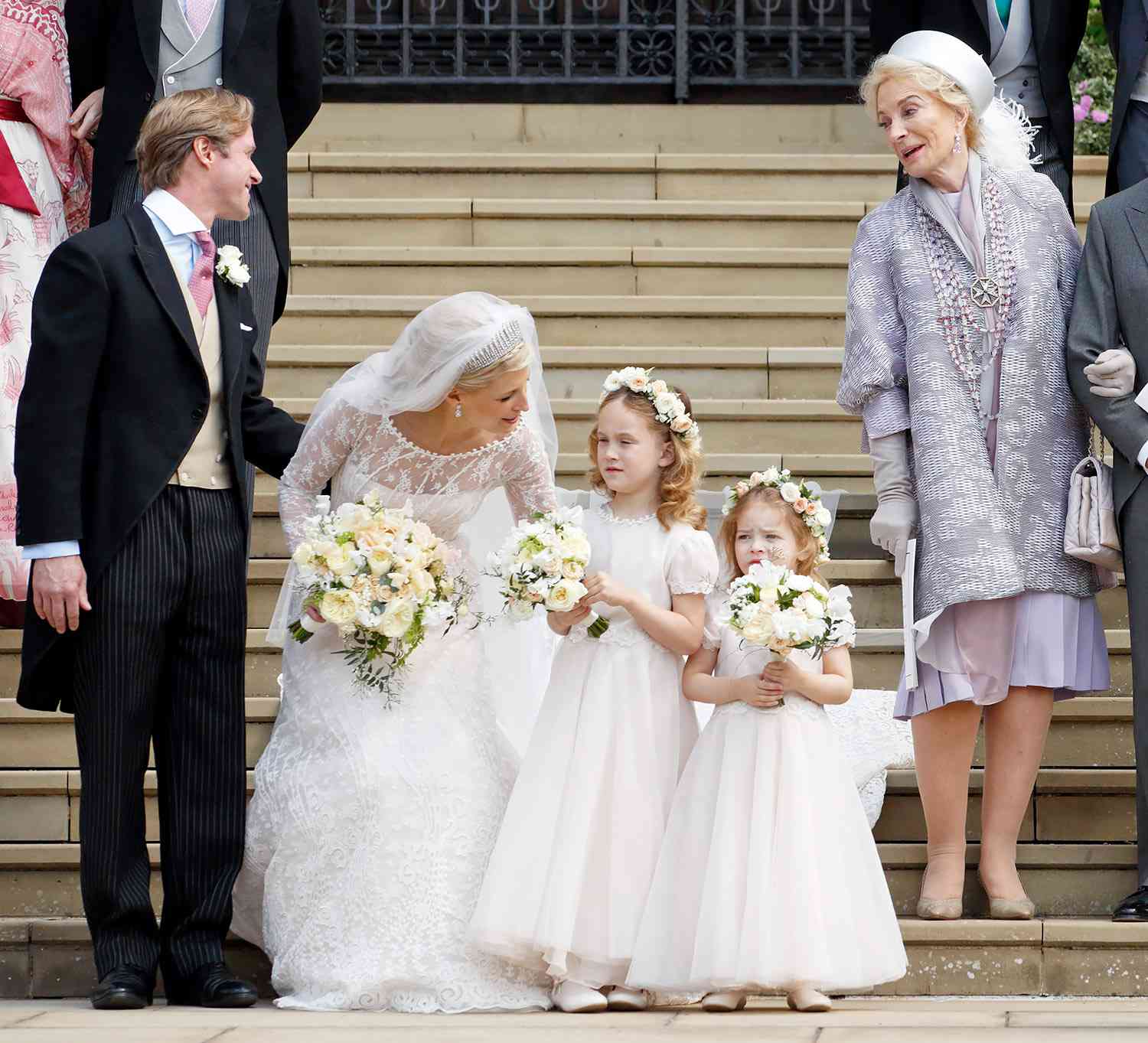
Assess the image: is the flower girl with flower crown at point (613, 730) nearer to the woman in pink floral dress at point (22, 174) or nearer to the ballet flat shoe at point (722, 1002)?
the ballet flat shoe at point (722, 1002)

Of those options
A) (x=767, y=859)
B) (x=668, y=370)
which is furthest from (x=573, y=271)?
(x=767, y=859)

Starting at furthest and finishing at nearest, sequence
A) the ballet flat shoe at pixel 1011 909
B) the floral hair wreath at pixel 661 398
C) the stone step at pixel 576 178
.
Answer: the stone step at pixel 576 178 < the ballet flat shoe at pixel 1011 909 < the floral hair wreath at pixel 661 398

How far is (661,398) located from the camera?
16.6 ft

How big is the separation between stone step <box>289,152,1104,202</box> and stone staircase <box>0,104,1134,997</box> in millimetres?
10

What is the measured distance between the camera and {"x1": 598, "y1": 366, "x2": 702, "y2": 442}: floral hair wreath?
16.5 feet

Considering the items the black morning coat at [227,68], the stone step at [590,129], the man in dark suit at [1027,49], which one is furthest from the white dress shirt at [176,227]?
the stone step at [590,129]

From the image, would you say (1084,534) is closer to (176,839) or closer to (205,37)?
(176,839)

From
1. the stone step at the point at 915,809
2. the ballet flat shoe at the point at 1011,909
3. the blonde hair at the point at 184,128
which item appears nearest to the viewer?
the blonde hair at the point at 184,128

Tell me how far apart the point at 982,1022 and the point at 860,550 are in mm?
2737

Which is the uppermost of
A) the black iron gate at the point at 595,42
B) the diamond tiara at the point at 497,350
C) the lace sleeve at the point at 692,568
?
the black iron gate at the point at 595,42

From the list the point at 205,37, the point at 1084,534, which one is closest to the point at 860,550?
the point at 1084,534

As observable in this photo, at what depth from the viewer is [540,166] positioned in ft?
30.4

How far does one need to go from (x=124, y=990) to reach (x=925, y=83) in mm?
2993

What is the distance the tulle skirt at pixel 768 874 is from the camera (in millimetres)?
4512
